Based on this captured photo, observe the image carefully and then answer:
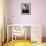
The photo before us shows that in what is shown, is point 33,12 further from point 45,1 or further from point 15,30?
point 15,30

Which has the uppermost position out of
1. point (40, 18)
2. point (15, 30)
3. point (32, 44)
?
point (40, 18)

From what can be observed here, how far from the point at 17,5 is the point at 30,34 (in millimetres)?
745

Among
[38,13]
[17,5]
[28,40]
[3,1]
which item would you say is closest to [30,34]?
[28,40]

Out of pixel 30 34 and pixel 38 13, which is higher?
pixel 38 13

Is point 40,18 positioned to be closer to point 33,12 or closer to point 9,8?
point 33,12

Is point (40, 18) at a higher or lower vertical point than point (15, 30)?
higher

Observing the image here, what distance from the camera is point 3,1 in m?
2.76

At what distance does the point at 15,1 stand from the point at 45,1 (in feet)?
2.30

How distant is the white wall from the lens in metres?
2.89

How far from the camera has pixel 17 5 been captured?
289 centimetres

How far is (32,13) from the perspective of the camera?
2.90 m

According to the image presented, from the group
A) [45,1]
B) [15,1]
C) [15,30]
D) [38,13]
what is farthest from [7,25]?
[45,1]

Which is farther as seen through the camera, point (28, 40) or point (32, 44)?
point (28, 40)

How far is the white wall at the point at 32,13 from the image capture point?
289 centimetres
